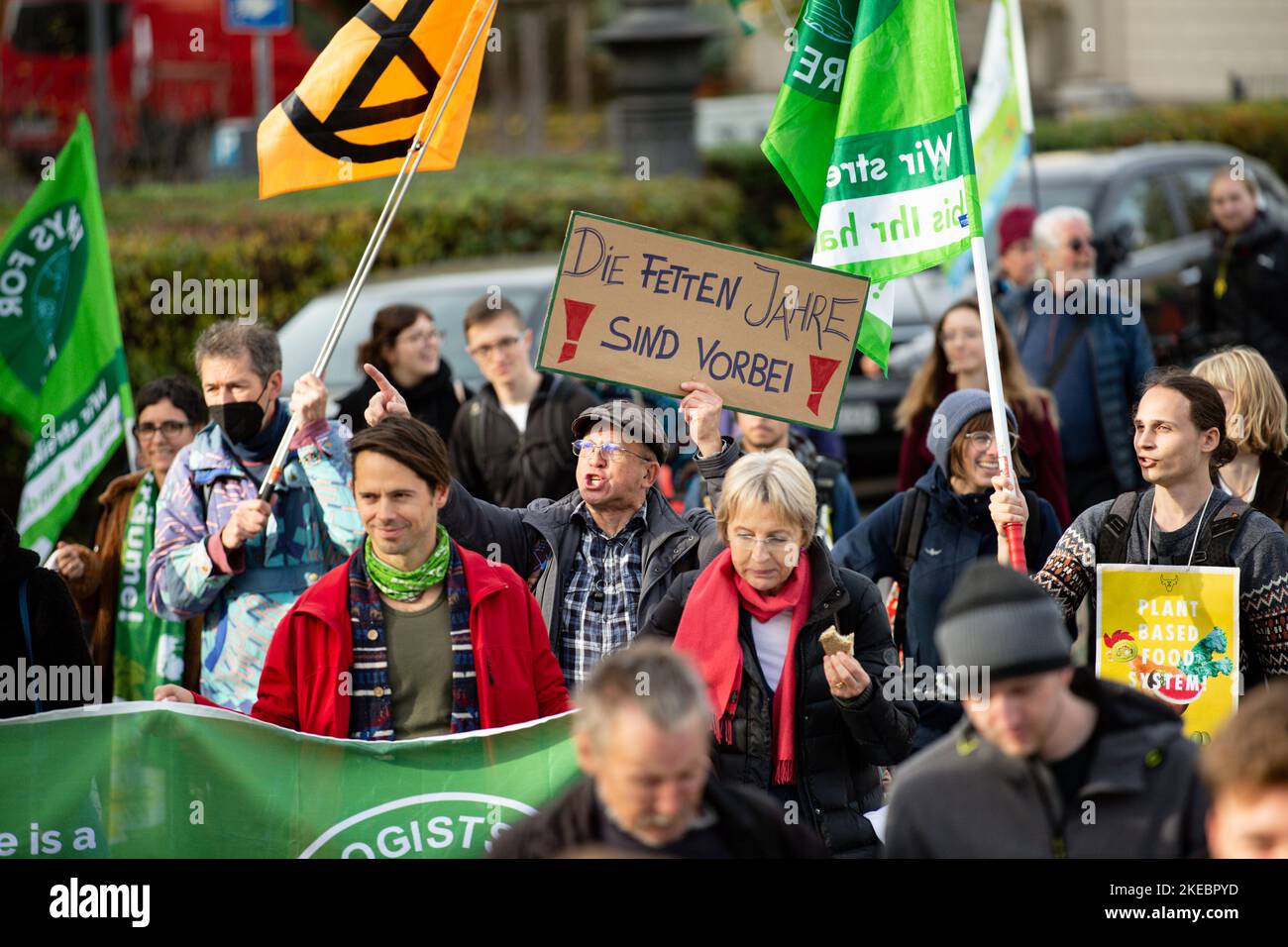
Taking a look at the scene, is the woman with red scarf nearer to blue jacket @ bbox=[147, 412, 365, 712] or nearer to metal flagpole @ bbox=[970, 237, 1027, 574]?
metal flagpole @ bbox=[970, 237, 1027, 574]

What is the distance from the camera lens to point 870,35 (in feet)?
19.8

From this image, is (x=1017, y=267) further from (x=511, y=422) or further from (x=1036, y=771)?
(x=1036, y=771)

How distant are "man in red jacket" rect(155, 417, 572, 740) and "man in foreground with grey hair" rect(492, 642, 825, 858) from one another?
3.98 feet

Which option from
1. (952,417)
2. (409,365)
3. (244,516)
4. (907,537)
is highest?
(409,365)

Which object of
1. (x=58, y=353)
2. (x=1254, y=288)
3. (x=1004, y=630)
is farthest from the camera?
(x=1254, y=288)

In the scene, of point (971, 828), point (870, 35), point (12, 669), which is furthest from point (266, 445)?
point (971, 828)

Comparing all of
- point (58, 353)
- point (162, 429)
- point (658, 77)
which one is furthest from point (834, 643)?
point (658, 77)

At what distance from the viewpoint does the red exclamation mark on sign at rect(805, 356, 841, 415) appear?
5.89 meters

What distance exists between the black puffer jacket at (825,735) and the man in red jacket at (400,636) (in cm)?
59

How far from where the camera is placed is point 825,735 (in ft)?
15.9

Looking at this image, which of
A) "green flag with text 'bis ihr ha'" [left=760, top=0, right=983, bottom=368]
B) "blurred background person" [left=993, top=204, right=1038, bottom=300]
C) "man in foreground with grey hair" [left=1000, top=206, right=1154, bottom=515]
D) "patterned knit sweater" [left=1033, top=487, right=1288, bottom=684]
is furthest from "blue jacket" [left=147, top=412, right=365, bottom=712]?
"blurred background person" [left=993, top=204, right=1038, bottom=300]

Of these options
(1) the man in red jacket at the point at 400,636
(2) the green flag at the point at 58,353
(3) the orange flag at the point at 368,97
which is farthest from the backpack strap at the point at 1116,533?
(2) the green flag at the point at 58,353

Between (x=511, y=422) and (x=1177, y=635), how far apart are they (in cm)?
341

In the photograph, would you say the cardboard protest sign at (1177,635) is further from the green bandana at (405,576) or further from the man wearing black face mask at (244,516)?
the man wearing black face mask at (244,516)
